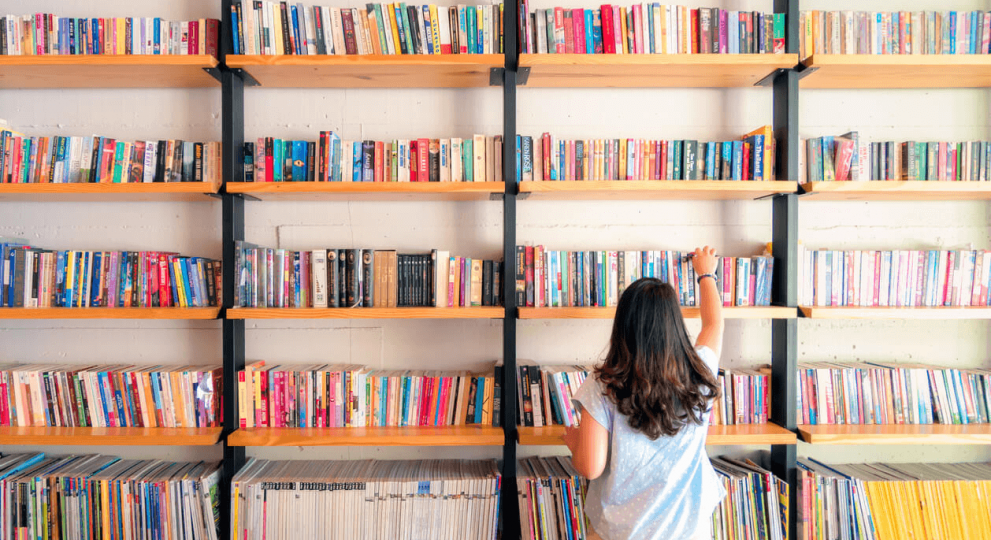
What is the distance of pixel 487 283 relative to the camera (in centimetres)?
204

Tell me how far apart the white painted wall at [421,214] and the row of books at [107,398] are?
9.1 inches

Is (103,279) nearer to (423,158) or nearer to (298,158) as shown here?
(298,158)

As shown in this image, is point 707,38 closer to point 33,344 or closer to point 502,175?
point 502,175

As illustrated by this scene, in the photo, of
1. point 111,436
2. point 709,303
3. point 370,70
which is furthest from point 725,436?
point 111,436

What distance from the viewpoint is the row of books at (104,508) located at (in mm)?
1972

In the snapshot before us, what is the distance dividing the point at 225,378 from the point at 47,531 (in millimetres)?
848

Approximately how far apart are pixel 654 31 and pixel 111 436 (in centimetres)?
245

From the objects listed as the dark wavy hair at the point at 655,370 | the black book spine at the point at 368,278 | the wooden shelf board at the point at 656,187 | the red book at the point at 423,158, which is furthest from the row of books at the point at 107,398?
the dark wavy hair at the point at 655,370

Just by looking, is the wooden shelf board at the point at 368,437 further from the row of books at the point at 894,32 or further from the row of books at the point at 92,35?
the row of books at the point at 894,32

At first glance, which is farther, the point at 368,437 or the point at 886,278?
the point at 886,278

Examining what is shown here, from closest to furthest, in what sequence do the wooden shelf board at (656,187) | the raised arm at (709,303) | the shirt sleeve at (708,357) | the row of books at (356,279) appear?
the shirt sleeve at (708,357), the raised arm at (709,303), the wooden shelf board at (656,187), the row of books at (356,279)

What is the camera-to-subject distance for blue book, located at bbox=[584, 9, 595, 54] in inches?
77.9

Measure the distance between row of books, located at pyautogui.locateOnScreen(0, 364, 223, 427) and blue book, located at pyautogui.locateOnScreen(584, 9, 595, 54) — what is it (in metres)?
1.88

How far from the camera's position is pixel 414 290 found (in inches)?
79.5
